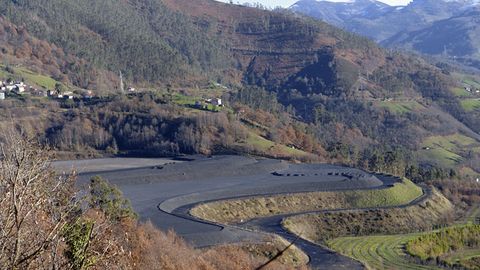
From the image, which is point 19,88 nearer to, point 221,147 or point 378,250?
point 221,147

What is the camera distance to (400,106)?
89.8 metres

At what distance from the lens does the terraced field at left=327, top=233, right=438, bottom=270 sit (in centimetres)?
2912

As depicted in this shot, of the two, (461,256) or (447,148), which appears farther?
(447,148)

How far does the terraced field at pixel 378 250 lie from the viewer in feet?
95.6

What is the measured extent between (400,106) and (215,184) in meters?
52.3

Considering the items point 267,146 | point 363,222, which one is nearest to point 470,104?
point 267,146

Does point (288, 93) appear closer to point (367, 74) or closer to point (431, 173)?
point (367, 74)

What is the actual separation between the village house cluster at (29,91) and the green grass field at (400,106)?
124 ft

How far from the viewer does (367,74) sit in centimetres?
10488

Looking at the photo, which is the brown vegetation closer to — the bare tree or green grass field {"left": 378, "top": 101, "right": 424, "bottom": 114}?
the bare tree

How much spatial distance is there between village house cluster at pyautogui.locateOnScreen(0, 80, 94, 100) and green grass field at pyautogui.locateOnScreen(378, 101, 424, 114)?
37760 mm

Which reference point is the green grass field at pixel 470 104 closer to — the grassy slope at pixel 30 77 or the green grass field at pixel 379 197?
the grassy slope at pixel 30 77

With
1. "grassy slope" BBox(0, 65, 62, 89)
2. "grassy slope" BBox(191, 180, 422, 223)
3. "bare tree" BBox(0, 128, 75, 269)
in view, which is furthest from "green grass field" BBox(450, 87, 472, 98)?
"bare tree" BBox(0, 128, 75, 269)

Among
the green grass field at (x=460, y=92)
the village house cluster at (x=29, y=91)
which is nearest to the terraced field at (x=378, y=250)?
the village house cluster at (x=29, y=91)
